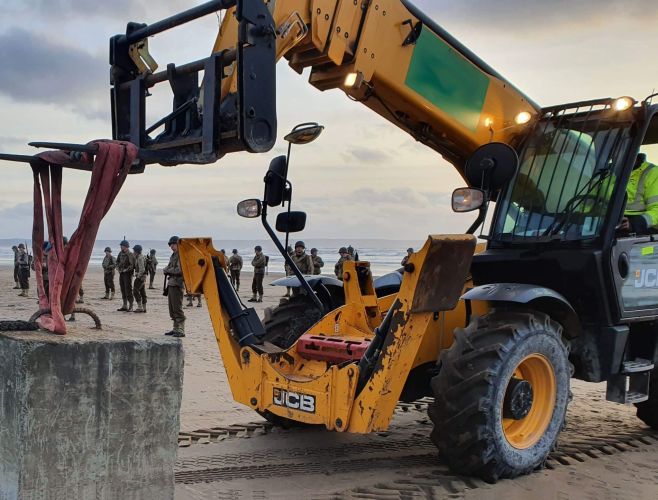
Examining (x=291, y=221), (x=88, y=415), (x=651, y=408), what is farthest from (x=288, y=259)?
(x=651, y=408)

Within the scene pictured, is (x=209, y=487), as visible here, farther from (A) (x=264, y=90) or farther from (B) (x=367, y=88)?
(B) (x=367, y=88)

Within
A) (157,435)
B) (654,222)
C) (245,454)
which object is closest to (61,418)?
(157,435)

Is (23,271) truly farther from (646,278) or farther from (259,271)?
(646,278)

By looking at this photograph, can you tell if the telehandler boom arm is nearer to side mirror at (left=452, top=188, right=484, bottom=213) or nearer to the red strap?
the red strap

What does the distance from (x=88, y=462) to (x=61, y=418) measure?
226 millimetres

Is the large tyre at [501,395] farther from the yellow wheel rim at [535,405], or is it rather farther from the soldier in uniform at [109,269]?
the soldier in uniform at [109,269]

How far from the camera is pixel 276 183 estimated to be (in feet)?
17.8

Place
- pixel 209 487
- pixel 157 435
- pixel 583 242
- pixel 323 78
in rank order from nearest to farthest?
pixel 157 435 < pixel 209 487 < pixel 323 78 < pixel 583 242

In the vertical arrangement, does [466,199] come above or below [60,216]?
above

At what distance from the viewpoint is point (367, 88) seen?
5098mm

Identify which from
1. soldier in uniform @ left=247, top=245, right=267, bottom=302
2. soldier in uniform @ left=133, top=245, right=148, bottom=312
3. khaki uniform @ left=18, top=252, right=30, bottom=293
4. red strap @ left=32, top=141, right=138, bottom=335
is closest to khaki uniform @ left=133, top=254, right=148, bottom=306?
soldier in uniform @ left=133, top=245, right=148, bottom=312

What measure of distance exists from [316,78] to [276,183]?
33.3 inches

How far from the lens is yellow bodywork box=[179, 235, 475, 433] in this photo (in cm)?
445

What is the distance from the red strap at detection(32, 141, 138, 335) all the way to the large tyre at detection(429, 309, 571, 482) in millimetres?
2480
